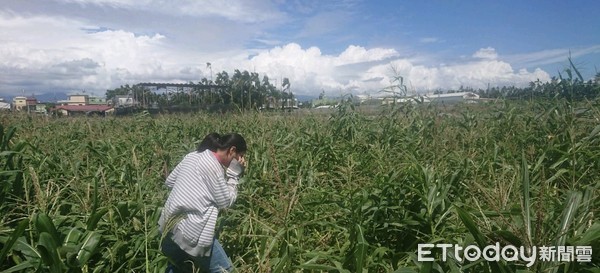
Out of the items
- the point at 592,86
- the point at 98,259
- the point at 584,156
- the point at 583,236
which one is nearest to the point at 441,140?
the point at 584,156

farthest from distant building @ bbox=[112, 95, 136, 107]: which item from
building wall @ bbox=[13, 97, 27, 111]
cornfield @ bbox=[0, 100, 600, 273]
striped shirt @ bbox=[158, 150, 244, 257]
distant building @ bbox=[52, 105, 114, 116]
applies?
striped shirt @ bbox=[158, 150, 244, 257]

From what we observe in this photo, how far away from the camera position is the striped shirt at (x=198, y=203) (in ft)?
8.48

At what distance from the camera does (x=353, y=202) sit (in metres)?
2.69

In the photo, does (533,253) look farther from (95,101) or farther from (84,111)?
(95,101)

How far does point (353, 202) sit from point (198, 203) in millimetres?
1045

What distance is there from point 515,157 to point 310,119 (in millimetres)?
4610

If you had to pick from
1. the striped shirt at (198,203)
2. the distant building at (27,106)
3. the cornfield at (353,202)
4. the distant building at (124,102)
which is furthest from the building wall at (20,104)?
the striped shirt at (198,203)

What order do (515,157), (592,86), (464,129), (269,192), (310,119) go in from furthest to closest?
(310,119) < (464,129) < (592,86) < (515,157) < (269,192)

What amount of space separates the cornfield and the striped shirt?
194 millimetres

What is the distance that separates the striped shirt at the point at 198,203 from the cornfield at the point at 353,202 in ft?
0.64

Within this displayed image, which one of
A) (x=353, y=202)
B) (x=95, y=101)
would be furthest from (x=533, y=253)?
(x=95, y=101)

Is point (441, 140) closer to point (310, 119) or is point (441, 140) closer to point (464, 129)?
point (464, 129)

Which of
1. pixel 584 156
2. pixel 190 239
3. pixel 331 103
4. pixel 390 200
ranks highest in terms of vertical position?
pixel 331 103

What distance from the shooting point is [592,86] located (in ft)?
15.7
